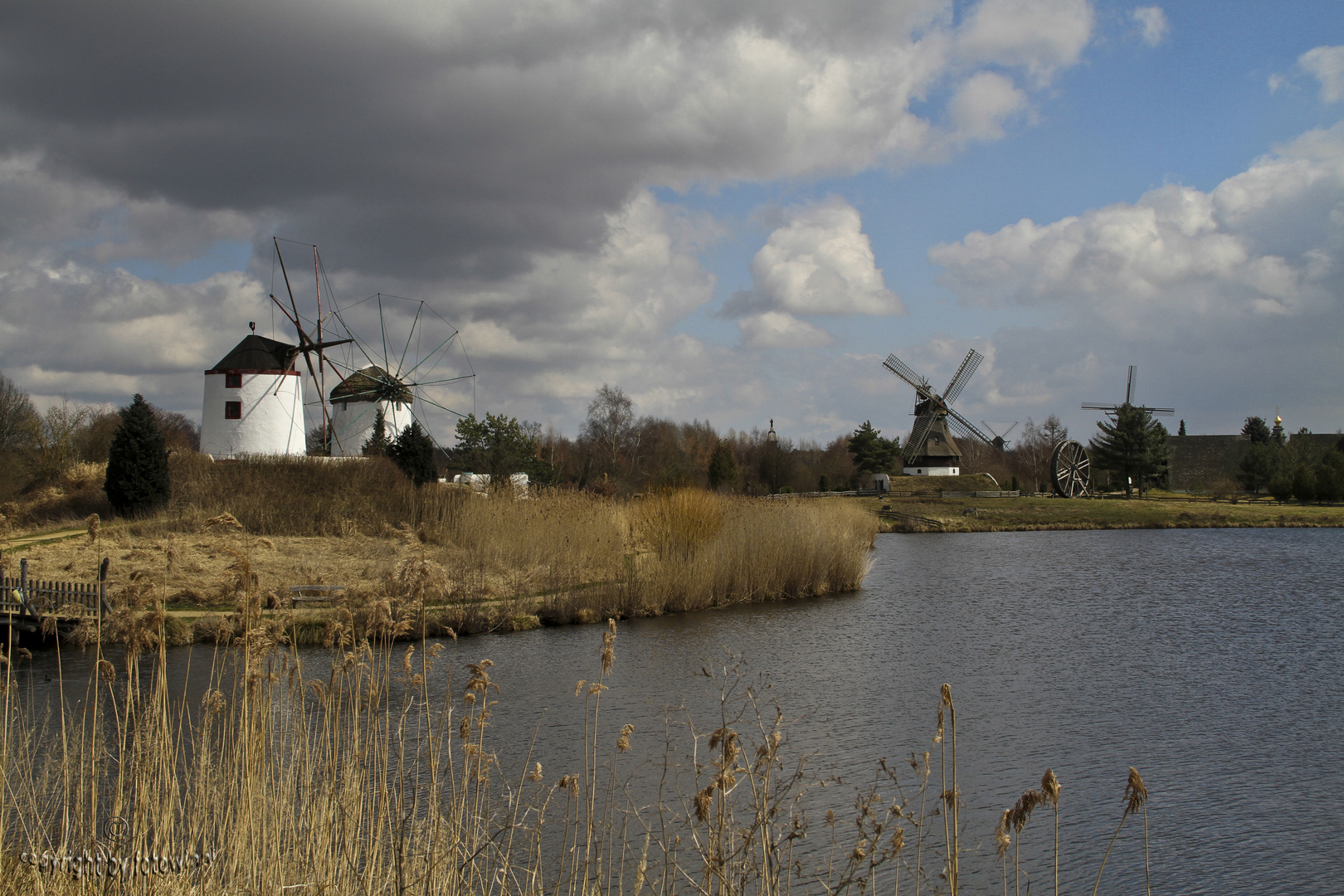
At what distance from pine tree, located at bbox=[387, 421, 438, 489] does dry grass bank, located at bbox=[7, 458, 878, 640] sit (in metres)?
7.00

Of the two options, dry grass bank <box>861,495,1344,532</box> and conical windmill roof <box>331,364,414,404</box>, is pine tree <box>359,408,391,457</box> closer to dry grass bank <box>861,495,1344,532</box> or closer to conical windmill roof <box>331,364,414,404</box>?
conical windmill roof <box>331,364,414,404</box>

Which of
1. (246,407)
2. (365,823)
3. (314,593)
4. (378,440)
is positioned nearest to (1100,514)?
(378,440)

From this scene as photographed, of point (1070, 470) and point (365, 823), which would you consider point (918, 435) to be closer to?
point (1070, 470)

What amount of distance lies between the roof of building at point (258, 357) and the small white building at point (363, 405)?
144 inches

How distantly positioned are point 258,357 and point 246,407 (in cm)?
232

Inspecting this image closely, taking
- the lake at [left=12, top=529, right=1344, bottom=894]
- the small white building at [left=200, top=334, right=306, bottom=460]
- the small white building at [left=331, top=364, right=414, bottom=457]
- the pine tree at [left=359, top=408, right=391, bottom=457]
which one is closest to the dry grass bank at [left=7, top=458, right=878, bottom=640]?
the lake at [left=12, top=529, right=1344, bottom=894]

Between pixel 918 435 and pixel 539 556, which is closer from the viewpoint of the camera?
pixel 539 556

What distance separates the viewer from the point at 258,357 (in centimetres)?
4091

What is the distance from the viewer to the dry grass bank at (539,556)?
1770 cm

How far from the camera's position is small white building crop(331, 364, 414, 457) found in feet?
150

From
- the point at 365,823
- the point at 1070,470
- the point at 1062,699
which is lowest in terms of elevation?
the point at 1062,699

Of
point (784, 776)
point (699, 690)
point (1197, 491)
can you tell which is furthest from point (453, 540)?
point (1197, 491)

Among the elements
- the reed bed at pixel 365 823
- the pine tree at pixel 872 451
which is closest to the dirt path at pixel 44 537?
the reed bed at pixel 365 823

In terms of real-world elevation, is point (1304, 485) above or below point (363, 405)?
below
